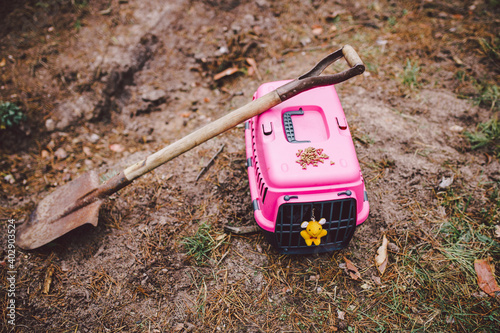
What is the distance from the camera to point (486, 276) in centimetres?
180

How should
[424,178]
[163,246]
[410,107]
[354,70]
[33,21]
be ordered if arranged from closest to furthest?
[354,70] → [163,246] → [424,178] → [410,107] → [33,21]

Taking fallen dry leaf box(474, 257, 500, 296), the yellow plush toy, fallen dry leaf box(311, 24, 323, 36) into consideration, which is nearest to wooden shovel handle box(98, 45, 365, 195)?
the yellow plush toy

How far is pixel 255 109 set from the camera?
183 cm

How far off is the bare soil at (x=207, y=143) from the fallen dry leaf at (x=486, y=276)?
0.73 ft

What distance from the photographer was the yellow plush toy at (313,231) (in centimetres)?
154

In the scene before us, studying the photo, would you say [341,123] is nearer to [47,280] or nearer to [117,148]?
[117,148]

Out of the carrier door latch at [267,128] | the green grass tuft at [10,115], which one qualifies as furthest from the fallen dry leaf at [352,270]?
the green grass tuft at [10,115]

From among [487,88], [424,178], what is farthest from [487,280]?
[487,88]

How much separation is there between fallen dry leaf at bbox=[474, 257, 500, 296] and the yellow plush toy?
1.16 m

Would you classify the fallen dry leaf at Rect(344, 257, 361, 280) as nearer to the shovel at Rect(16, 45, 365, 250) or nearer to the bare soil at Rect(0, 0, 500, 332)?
the bare soil at Rect(0, 0, 500, 332)

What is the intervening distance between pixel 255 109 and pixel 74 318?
181 cm

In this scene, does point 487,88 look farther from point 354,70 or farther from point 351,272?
point 351,272

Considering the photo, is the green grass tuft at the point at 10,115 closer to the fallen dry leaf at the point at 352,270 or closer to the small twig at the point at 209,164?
the small twig at the point at 209,164

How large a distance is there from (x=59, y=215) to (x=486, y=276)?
3004mm
